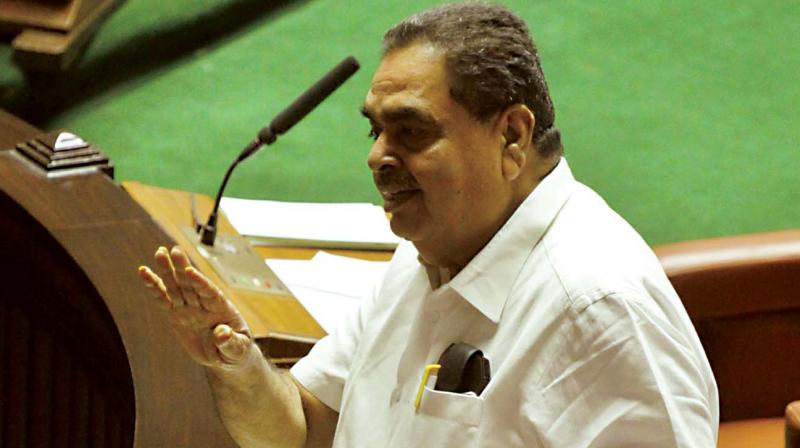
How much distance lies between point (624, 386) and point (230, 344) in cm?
42

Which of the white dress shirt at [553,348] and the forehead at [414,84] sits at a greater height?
the forehead at [414,84]

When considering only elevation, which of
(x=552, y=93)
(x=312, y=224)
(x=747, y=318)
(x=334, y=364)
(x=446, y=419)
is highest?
(x=446, y=419)

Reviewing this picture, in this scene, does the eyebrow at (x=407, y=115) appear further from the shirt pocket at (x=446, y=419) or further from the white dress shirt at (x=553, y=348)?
the shirt pocket at (x=446, y=419)

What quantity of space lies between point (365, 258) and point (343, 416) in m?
0.92

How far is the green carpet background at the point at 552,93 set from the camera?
3.20 meters

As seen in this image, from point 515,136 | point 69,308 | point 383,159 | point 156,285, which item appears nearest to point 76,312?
point 69,308

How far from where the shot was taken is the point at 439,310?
1.47 meters

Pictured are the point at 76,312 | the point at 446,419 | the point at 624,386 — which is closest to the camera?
the point at 624,386

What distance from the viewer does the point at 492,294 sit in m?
1.39

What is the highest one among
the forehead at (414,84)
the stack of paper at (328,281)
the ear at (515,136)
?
the forehead at (414,84)

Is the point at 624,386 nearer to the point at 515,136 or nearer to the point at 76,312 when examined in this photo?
the point at 515,136

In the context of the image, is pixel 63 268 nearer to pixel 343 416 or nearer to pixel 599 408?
pixel 343 416

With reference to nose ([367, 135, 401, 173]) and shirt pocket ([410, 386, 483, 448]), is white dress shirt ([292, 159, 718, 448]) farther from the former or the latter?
nose ([367, 135, 401, 173])

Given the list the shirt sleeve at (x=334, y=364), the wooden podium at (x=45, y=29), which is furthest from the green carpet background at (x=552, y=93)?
the shirt sleeve at (x=334, y=364)
